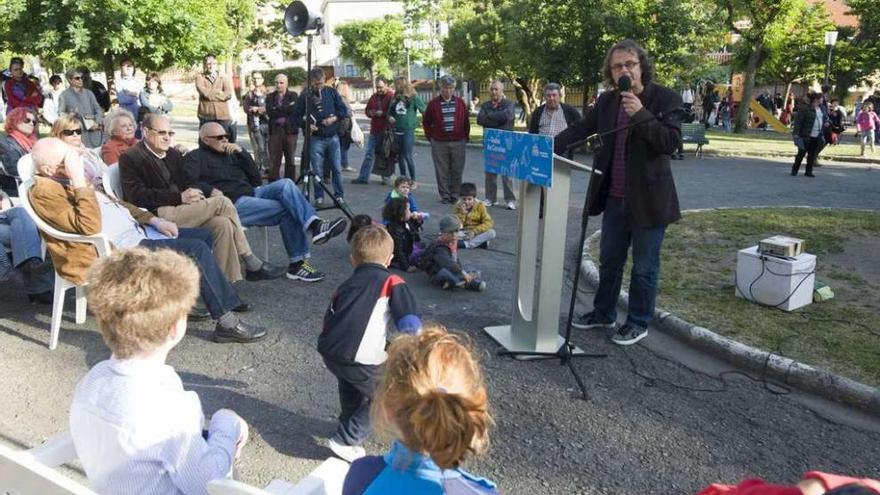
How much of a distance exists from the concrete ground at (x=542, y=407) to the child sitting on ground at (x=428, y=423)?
160cm

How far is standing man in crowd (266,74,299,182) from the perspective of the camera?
10.9m

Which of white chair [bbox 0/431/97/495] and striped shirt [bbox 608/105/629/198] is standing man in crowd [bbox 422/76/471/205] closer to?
striped shirt [bbox 608/105/629/198]

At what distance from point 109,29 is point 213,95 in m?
6.52

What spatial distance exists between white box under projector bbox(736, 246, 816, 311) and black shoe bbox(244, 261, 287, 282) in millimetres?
3990

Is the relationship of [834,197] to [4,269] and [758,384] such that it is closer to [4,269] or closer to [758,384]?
[758,384]

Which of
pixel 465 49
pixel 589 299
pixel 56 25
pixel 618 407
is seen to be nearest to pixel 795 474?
pixel 618 407

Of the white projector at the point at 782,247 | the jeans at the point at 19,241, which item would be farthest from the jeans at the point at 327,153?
the white projector at the point at 782,247

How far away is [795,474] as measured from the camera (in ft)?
11.0

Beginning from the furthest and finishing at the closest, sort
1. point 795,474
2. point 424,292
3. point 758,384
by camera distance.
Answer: point 424,292 → point 758,384 → point 795,474

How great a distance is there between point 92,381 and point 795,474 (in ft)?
10.3

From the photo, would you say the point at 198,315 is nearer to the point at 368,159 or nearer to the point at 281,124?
the point at 281,124

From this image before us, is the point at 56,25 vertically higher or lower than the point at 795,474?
higher

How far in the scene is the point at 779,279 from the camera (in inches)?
215

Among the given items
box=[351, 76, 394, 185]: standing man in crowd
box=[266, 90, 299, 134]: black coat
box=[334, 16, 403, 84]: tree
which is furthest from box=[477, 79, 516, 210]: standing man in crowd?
box=[334, 16, 403, 84]: tree
